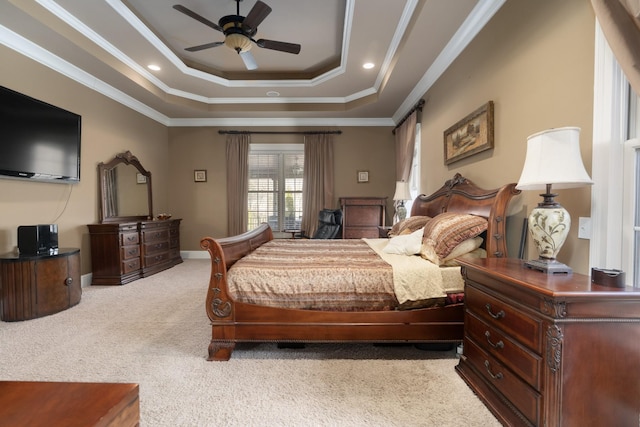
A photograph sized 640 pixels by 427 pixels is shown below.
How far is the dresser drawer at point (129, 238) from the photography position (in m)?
4.02

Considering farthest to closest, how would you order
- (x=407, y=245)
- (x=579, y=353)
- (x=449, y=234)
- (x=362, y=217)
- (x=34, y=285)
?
1. (x=362, y=217)
2. (x=34, y=285)
3. (x=407, y=245)
4. (x=449, y=234)
5. (x=579, y=353)

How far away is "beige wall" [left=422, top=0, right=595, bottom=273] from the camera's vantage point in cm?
160

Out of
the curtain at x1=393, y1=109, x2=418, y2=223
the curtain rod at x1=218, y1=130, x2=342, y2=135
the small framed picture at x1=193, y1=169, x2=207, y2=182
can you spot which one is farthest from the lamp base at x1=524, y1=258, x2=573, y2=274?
the small framed picture at x1=193, y1=169, x2=207, y2=182

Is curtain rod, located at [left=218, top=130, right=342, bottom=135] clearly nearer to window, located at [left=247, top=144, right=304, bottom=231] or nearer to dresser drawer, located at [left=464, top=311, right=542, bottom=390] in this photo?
window, located at [left=247, top=144, right=304, bottom=231]

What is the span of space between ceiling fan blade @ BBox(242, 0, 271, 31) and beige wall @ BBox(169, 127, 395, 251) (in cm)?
299

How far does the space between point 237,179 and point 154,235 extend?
185 cm

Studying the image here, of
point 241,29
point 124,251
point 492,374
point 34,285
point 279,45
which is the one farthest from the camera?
point 124,251

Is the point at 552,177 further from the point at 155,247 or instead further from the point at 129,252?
the point at 155,247

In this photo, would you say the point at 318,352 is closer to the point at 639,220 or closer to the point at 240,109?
the point at 639,220

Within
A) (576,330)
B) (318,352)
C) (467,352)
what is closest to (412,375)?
(467,352)

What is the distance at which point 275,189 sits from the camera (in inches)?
237

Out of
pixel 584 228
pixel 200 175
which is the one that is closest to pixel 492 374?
pixel 584 228

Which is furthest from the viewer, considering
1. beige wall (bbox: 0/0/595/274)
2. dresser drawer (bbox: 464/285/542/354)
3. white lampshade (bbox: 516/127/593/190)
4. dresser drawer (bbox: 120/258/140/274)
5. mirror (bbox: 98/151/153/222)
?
mirror (bbox: 98/151/153/222)

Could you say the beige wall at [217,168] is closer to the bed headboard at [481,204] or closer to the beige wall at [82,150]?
the beige wall at [82,150]
